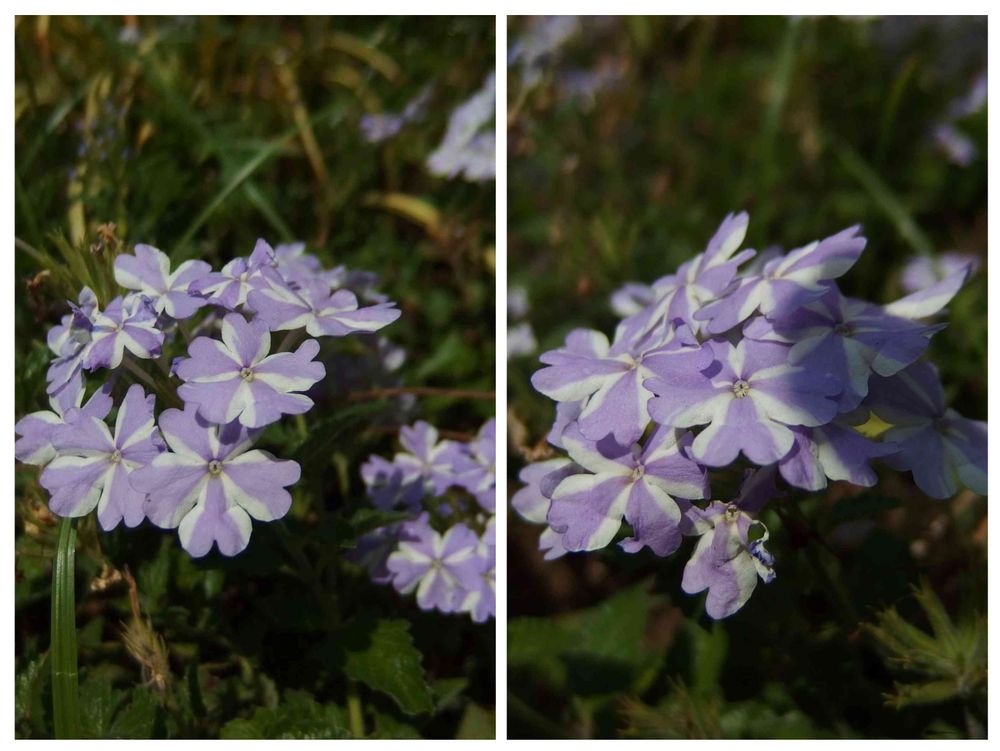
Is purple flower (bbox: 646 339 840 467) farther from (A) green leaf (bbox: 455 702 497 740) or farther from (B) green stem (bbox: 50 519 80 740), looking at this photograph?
(B) green stem (bbox: 50 519 80 740)

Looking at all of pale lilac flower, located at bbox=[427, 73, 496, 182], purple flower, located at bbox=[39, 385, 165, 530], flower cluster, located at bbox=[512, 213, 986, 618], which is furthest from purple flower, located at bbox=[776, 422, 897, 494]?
pale lilac flower, located at bbox=[427, 73, 496, 182]

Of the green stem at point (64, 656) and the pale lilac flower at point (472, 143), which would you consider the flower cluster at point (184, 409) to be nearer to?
the green stem at point (64, 656)

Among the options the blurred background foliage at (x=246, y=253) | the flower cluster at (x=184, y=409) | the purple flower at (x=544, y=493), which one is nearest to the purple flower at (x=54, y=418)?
the flower cluster at (x=184, y=409)

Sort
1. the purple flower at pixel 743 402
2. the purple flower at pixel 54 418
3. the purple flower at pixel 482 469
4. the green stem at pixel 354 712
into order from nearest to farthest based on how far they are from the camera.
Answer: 1. the purple flower at pixel 743 402
2. the purple flower at pixel 54 418
3. the green stem at pixel 354 712
4. the purple flower at pixel 482 469

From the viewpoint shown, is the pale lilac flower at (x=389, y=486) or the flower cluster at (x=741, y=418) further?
the pale lilac flower at (x=389, y=486)

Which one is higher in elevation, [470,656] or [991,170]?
[991,170]

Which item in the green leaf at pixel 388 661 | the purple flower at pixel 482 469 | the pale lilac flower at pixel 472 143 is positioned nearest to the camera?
the green leaf at pixel 388 661

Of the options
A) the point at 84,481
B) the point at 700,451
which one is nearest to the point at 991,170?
the point at 700,451

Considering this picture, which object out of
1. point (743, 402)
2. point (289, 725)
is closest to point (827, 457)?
point (743, 402)

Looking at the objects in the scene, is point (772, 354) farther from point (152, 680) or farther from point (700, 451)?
point (152, 680)
